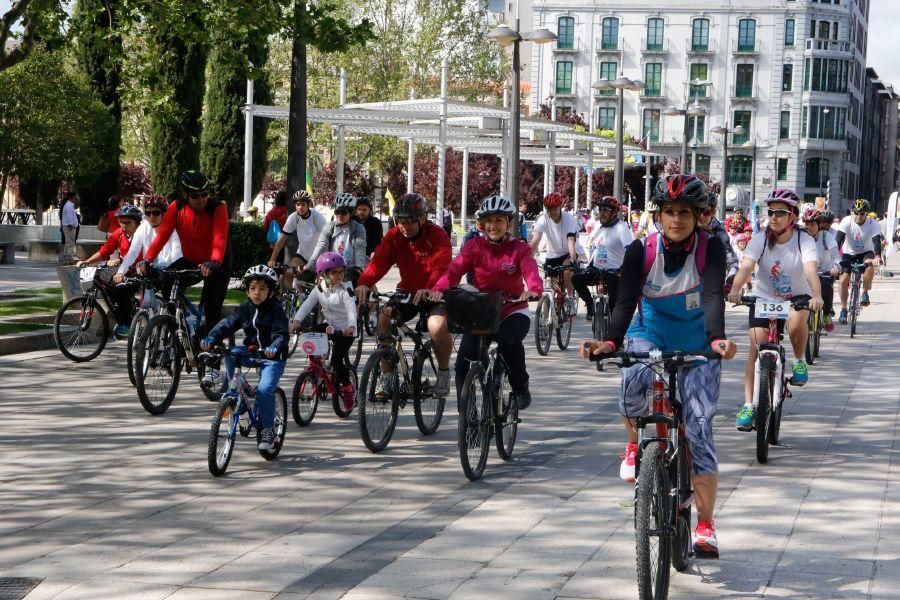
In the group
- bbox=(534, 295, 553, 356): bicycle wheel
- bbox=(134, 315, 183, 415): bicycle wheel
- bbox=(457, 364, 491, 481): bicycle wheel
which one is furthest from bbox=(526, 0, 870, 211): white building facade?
bbox=(457, 364, 491, 481): bicycle wheel

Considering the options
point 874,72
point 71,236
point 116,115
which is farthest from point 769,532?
point 874,72

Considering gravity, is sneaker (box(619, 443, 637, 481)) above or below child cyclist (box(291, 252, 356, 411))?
below

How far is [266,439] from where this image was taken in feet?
27.0

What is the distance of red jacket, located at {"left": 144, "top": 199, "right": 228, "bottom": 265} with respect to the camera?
1098 cm

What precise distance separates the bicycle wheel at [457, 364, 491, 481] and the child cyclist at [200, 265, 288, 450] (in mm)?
1242

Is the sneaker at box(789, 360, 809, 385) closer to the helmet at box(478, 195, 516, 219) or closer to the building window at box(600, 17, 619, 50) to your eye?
the helmet at box(478, 195, 516, 219)

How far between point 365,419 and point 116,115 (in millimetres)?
31508

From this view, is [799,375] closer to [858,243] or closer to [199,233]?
[199,233]

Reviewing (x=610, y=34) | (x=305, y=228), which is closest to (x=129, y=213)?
(x=305, y=228)

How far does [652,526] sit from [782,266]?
4.83 m

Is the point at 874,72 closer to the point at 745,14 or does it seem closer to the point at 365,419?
the point at 745,14

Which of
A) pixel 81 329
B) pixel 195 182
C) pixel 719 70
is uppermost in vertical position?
pixel 719 70

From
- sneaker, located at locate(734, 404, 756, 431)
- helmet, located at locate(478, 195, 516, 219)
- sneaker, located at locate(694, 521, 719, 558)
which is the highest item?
helmet, located at locate(478, 195, 516, 219)

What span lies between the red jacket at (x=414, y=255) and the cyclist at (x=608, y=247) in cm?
499
